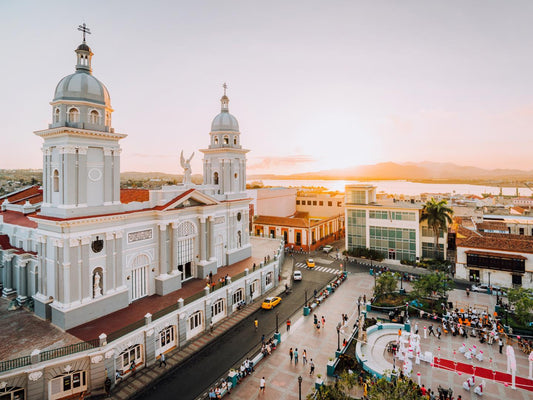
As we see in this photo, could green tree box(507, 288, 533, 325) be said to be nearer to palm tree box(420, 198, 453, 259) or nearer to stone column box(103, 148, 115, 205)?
palm tree box(420, 198, 453, 259)

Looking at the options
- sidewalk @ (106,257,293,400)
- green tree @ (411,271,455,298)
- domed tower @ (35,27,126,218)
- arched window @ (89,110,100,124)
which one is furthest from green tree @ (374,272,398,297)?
arched window @ (89,110,100,124)

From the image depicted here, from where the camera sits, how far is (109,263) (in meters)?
21.2

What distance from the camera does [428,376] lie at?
19.5 m

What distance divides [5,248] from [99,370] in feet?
55.0

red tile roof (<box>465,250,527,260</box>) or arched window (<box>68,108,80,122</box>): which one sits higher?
arched window (<box>68,108,80,122</box>)

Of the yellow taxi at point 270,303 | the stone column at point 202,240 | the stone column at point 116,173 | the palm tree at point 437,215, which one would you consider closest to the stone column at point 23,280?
the stone column at point 116,173

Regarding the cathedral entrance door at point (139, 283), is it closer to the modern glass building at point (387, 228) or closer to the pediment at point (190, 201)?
the pediment at point (190, 201)

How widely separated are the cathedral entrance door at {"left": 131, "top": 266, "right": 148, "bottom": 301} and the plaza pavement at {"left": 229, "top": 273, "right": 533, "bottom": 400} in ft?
35.0

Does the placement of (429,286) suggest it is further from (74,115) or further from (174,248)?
(74,115)

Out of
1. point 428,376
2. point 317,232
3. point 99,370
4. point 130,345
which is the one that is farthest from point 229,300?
point 317,232

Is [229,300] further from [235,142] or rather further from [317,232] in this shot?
[317,232]

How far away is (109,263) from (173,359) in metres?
7.89

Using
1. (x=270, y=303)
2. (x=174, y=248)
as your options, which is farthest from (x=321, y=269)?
(x=174, y=248)

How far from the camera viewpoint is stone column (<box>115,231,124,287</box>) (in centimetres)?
2167
